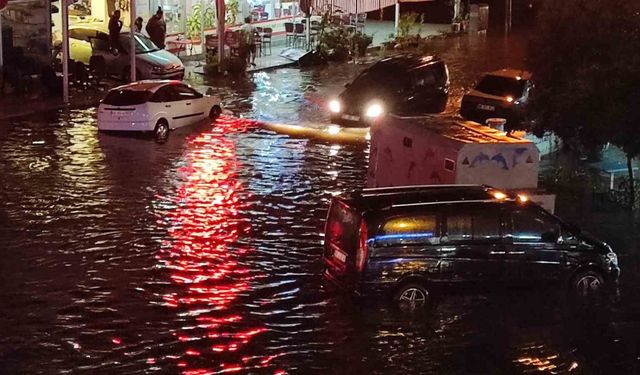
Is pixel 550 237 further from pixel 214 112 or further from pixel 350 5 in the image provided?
pixel 350 5

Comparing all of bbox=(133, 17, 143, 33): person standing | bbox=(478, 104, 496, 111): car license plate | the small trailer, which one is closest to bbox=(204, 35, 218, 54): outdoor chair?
bbox=(133, 17, 143, 33): person standing

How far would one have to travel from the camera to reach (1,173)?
20.8 m

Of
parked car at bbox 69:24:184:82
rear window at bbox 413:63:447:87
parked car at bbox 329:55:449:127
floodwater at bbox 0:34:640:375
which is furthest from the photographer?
parked car at bbox 69:24:184:82

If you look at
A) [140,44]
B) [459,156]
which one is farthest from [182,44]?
[459,156]

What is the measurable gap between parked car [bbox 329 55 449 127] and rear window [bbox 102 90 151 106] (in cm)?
516

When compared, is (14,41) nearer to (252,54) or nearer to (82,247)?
(252,54)

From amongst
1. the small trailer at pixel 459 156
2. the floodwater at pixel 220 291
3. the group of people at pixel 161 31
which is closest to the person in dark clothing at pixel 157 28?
the group of people at pixel 161 31

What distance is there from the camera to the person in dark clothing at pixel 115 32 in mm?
32719

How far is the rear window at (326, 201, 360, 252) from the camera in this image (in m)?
13.4

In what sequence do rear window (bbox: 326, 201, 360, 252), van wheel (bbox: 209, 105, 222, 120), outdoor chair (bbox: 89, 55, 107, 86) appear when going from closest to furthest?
1. rear window (bbox: 326, 201, 360, 252)
2. van wheel (bbox: 209, 105, 222, 120)
3. outdoor chair (bbox: 89, 55, 107, 86)

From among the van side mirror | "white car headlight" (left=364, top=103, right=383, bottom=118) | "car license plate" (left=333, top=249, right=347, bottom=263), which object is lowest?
"car license plate" (left=333, top=249, right=347, bottom=263)

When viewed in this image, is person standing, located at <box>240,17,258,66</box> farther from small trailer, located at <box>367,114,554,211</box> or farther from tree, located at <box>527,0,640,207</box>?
small trailer, located at <box>367,114,554,211</box>

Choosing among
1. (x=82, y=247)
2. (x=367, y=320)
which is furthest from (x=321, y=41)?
(x=367, y=320)

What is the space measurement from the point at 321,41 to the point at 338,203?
26115 millimetres
